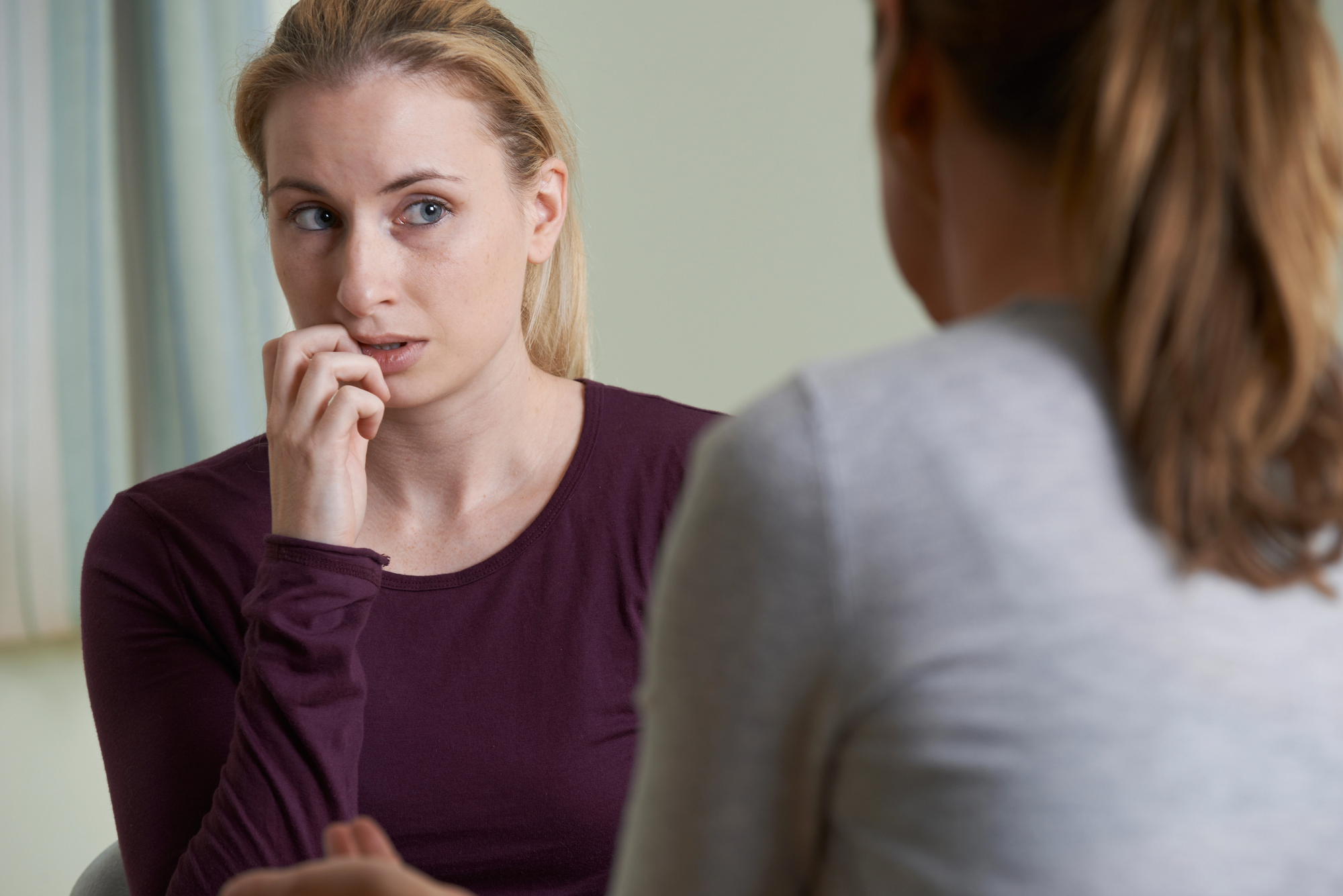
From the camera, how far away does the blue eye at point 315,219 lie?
4.12 feet

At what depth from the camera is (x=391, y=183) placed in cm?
121

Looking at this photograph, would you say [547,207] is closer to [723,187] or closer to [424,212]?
[424,212]

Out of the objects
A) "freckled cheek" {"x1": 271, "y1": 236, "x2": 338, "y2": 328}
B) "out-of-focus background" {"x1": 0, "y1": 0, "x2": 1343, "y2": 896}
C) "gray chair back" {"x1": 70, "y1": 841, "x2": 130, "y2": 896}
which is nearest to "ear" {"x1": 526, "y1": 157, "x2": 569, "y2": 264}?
"freckled cheek" {"x1": 271, "y1": 236, "x2": 338, "y2": 328}

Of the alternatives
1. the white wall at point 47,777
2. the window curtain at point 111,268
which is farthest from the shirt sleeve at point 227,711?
the white wall at point 47,777

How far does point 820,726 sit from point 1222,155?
0.92ft

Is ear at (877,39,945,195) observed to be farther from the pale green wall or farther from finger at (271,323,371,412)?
the pale green wall

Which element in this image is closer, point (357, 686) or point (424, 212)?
point (357, 686)

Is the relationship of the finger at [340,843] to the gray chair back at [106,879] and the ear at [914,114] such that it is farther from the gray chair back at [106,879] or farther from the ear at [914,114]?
the gray chair back at [106,879]

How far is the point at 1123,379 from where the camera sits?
1.56ft

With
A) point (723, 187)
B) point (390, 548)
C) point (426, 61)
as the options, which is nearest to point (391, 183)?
point (426, 61)

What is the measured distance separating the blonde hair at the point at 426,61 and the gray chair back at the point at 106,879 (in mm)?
752

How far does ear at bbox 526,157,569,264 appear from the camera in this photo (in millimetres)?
1395

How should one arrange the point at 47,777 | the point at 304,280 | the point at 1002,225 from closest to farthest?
the point at 1002,225 < the point at 304,280 < the point at 47,777

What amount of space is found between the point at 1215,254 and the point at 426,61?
3.17ft
